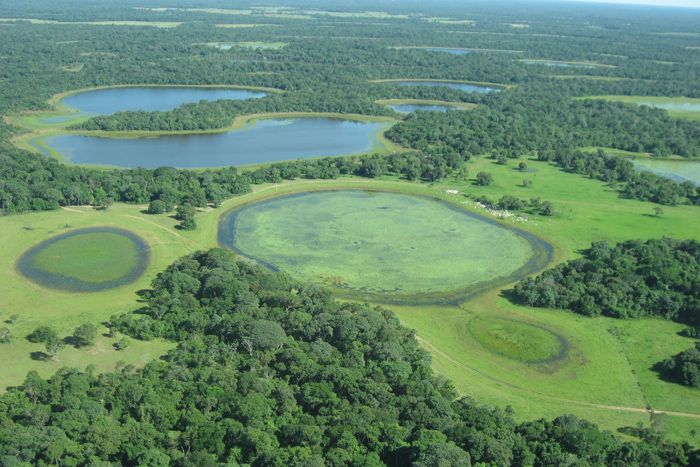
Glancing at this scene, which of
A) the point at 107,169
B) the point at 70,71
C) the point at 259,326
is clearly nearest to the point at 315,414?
the point at 259,326

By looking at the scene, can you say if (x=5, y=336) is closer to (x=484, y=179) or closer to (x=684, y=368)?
(x=684, y=368)

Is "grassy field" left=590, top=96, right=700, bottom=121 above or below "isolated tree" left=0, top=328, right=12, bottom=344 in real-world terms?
above

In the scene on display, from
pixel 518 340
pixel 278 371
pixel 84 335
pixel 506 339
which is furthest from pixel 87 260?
pixel 518 340

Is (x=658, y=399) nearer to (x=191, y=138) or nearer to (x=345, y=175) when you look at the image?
(x=345, y=175)

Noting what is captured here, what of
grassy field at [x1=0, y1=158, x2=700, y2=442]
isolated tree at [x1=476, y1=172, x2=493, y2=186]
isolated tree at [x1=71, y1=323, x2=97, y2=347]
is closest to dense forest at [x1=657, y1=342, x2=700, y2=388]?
grassy field at [x1=0, y1=158, x2=700, y2=442]

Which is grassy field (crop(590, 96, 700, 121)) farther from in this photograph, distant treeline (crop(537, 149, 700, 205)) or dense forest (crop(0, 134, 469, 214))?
dense forest (crop(0, 134, 469, 214))
